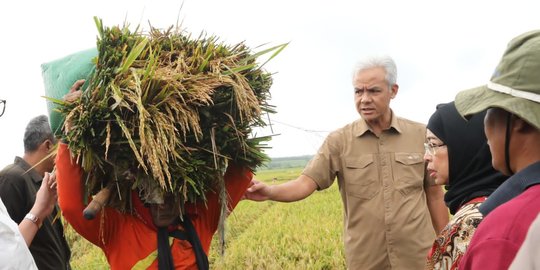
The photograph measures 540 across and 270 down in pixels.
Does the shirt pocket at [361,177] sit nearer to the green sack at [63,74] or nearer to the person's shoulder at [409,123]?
the person's shoulder at [409,123]

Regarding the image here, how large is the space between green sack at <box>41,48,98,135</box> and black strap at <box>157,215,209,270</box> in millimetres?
701

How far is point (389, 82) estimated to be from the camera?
3707 millimetres

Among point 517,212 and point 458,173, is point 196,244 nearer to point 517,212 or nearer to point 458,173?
point 458,173

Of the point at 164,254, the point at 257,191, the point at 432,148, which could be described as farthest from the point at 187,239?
the point at 432,148

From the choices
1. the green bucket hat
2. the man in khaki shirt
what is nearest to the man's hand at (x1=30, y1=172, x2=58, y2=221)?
the man in khaki shirt

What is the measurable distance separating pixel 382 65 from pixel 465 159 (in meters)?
1.53

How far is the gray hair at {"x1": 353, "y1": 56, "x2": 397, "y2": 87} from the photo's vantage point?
12.1 feet

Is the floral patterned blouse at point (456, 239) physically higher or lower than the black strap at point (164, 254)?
higher

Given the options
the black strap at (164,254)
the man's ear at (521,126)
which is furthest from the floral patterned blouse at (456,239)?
the black strap at (164,254)

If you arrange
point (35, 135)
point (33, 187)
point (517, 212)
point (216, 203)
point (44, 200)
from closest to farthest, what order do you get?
point (517, 212) < point (216, 203) < point (44, 200) < point (35, 135) < point (33, 187)

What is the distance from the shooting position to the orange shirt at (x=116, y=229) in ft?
7.99

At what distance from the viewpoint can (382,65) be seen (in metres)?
3.70

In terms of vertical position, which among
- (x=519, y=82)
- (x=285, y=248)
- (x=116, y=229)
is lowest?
(x=285, y=248)

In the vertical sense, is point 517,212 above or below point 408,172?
above
